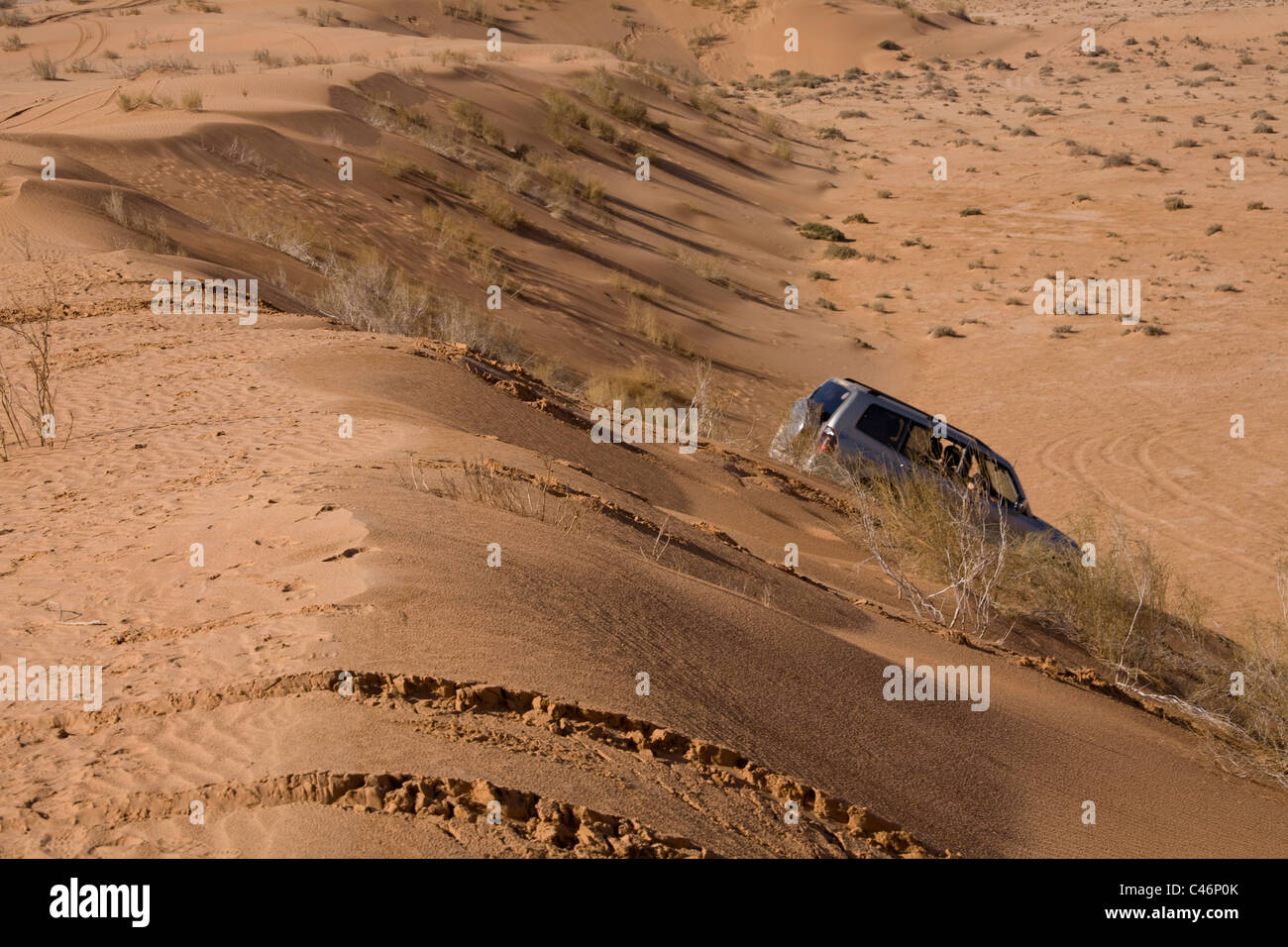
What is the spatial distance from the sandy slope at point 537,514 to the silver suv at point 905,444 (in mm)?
739

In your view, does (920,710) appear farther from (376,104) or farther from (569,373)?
(376,104)

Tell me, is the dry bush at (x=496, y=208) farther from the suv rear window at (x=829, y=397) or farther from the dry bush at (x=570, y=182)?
the suv rear window at (x=829, y=397)

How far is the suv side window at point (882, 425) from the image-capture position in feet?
36.0

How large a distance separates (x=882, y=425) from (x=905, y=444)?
0.32 metres

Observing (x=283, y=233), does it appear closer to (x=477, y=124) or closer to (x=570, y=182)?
(x=570, y=182)

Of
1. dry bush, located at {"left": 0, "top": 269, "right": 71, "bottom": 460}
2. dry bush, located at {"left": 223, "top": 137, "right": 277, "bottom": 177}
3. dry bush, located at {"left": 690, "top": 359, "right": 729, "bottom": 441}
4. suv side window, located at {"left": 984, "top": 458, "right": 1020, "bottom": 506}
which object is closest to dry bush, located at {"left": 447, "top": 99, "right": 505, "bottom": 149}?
dry bush, located at {"left": 223, "top": 137, "right": 277, "bottom": 177}

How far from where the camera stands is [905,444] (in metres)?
10.9

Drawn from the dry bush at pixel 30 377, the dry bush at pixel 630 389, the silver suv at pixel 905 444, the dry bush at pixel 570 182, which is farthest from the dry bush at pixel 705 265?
the dry bush at pixel 30 377

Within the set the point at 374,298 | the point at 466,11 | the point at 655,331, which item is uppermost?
the point at 466,11

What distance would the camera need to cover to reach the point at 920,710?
5363mm

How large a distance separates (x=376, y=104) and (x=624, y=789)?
77.6ft

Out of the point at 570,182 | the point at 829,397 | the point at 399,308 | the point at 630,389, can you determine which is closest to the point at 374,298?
the point at 399,308
